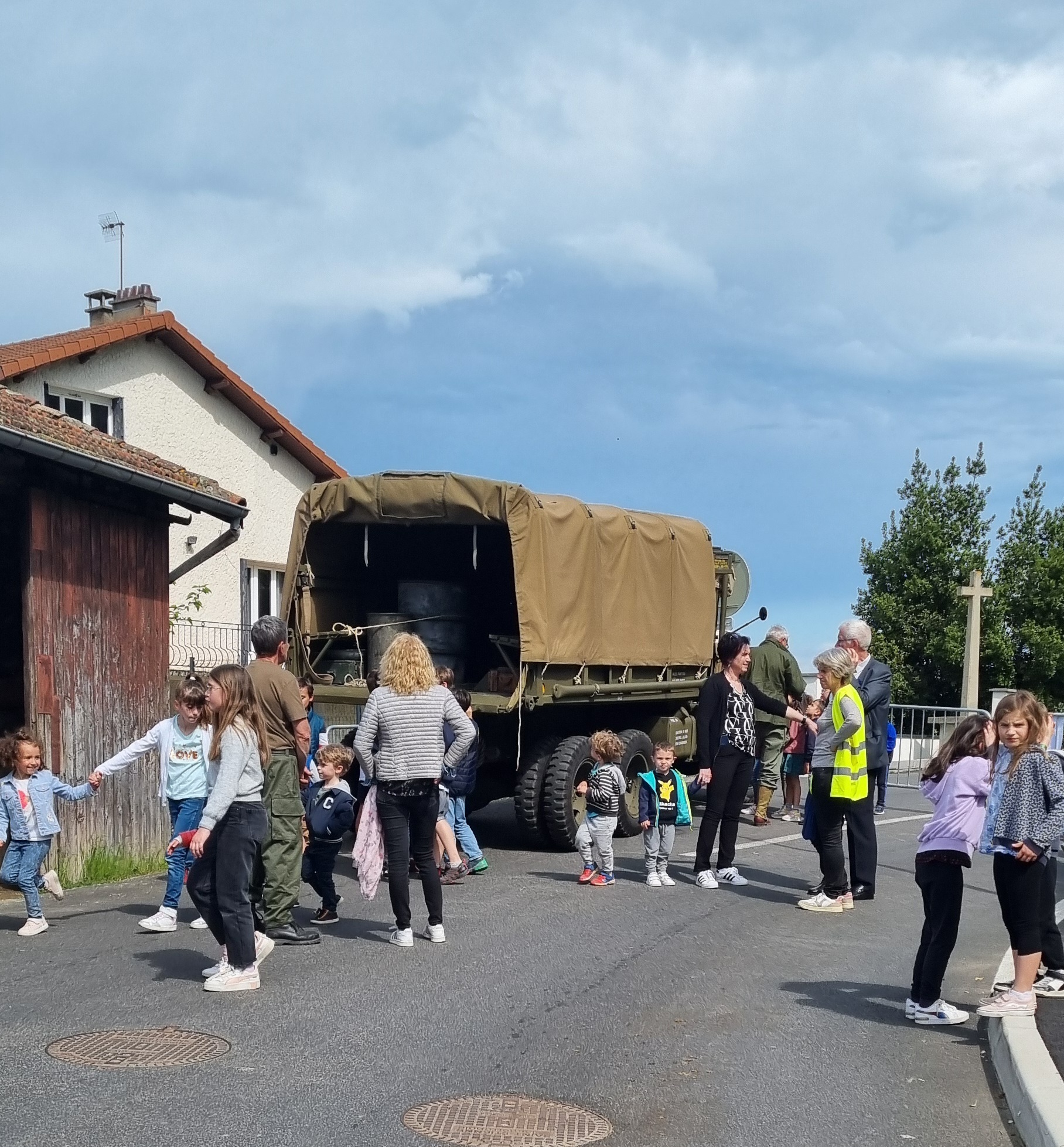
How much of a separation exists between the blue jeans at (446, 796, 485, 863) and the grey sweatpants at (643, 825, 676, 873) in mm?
1306

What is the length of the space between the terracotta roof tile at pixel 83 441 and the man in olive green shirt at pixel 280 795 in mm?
3245

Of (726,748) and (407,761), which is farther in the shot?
(726,748)

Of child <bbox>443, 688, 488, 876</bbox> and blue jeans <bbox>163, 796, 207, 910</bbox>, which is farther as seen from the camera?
child <bbox>443, 688, 488, 876</bbox>

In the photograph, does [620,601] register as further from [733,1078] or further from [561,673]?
[733,1078]

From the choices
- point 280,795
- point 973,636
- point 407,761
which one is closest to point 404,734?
point 407,761

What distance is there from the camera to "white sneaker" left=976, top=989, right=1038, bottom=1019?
6016 mm

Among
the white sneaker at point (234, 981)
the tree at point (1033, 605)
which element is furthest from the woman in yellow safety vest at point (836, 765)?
the tree at point (1033, 605)

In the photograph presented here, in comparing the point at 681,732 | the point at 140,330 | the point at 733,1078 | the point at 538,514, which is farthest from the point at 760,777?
the point at 140,330

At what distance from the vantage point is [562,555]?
1167cm

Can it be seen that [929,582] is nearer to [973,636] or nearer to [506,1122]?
[973,636]

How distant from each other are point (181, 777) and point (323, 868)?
1033 millimetres

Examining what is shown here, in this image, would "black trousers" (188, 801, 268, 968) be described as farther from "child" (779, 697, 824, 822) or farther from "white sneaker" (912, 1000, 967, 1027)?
"child" (779, 697, 824, 822)

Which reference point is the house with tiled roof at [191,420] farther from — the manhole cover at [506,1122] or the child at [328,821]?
the manhole cover at [506,1122]

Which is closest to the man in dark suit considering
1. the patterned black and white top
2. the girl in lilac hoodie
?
the patterned black and white top
